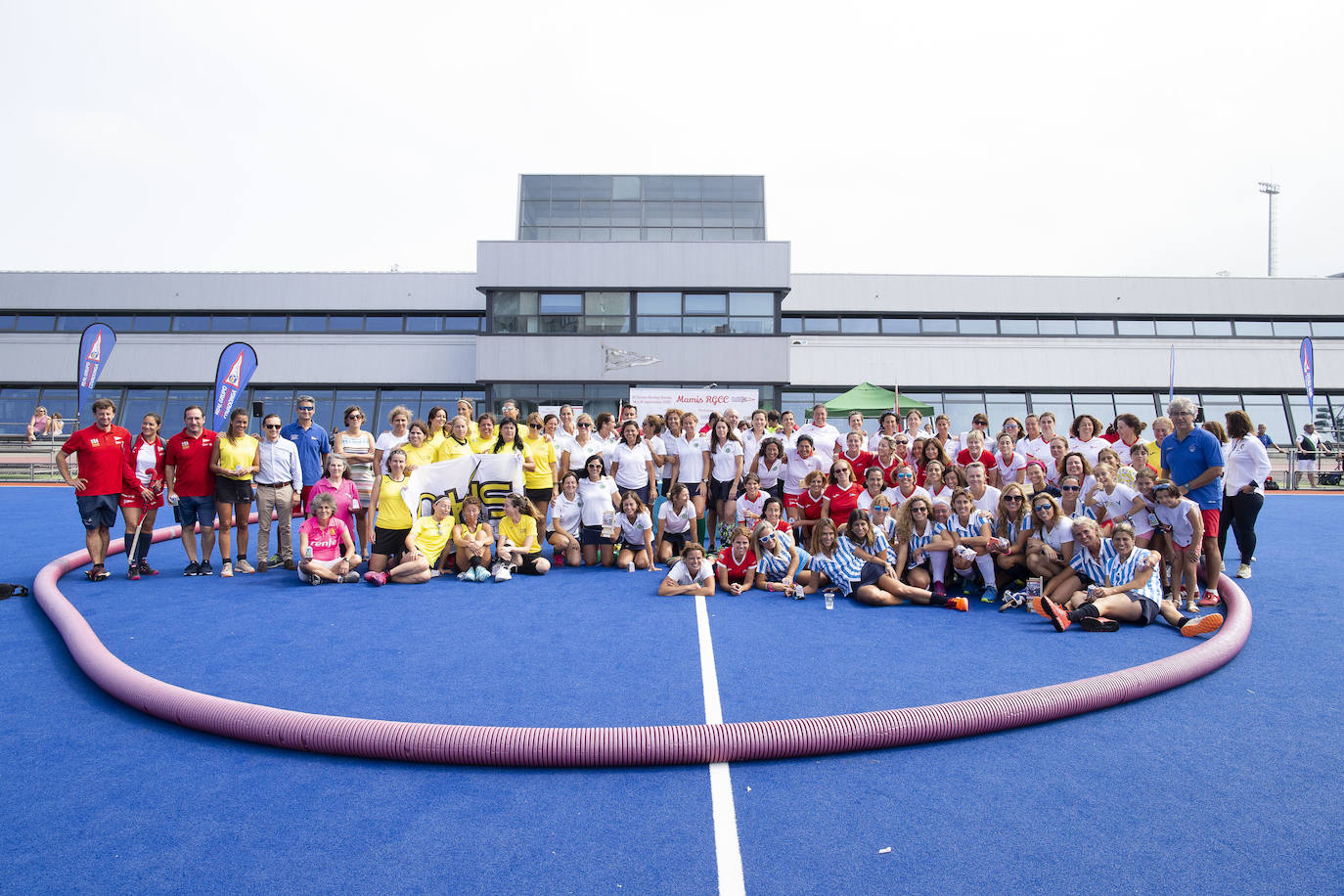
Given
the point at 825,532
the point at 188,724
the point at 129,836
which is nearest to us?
the point at 129,836

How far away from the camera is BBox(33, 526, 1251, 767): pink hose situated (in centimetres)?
354

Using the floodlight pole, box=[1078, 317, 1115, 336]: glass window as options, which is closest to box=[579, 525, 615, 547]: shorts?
box=[1078, 317, 1115, 336]: glass window

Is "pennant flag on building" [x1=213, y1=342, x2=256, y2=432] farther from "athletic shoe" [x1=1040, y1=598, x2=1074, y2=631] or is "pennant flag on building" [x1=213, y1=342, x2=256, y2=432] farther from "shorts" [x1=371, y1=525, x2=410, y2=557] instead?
"athletic shoe" [x1=1040, y1=598, x2=1074, y2=631]

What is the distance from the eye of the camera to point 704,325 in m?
23.1

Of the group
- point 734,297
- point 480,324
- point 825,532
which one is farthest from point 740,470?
point 480,324

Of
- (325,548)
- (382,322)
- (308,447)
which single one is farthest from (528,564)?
(382,322)

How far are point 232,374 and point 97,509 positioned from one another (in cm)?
618

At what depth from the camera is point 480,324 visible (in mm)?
25906

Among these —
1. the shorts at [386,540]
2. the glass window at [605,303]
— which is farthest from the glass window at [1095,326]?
the shorts at [386,540]

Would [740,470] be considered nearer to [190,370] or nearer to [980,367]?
[980,367]

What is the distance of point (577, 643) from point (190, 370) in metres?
26.2

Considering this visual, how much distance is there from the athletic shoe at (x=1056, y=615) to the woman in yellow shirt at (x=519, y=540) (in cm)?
518

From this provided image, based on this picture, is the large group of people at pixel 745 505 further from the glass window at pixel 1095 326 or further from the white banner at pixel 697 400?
the glass window at pixel 1095 326

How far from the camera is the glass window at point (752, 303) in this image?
23.0 metres
